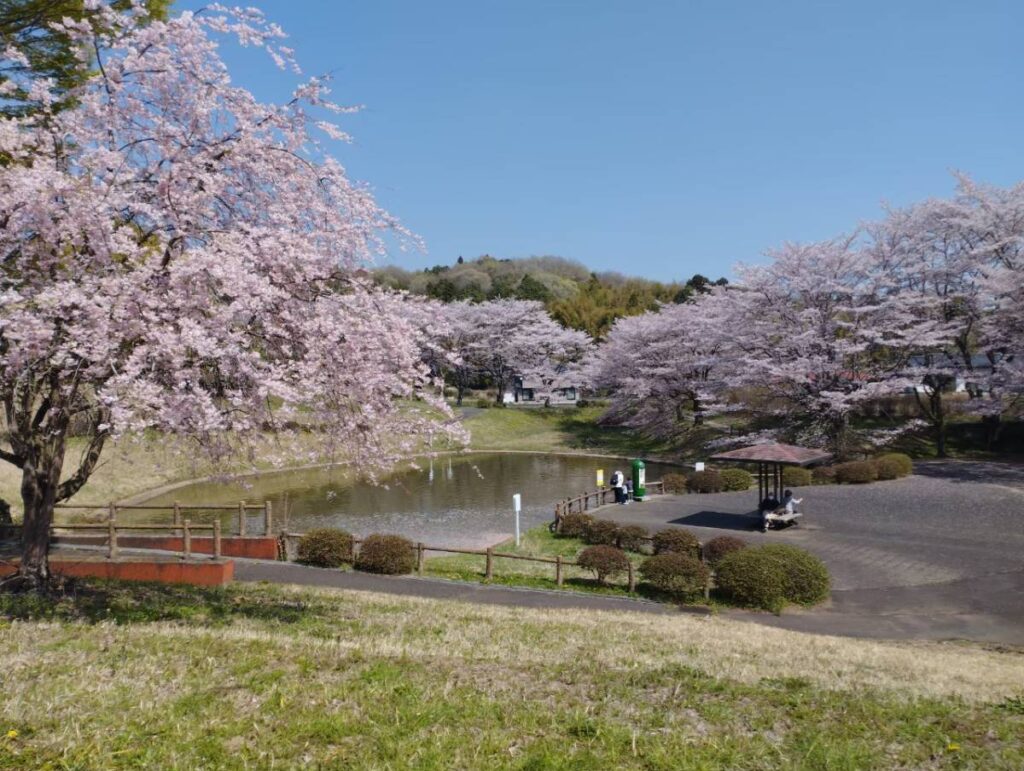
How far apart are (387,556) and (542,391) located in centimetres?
5818

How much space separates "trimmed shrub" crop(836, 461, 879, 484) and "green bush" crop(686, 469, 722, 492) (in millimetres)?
4881

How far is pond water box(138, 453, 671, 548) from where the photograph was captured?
→ 25828mm

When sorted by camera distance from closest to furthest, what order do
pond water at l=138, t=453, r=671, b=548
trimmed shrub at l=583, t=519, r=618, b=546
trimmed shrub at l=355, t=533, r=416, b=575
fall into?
trimmed shrub at l=355, t=533, r=416, b=575 < trimmed shrub at l=583, t=519, r=618, b=546 < pond water at l=138, t=453, r=671, b=548

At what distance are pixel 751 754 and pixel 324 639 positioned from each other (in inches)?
215

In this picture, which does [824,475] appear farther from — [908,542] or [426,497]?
[426,497]

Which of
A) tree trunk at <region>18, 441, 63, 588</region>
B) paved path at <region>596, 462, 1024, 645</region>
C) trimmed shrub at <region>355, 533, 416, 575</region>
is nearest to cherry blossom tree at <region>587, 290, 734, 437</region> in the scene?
paved path at <region>596, 462, 1024, 645</region>

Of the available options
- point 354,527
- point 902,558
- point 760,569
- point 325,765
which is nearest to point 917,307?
point 902,558

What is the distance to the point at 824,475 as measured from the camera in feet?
101

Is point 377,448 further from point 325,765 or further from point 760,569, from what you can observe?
point 760,569

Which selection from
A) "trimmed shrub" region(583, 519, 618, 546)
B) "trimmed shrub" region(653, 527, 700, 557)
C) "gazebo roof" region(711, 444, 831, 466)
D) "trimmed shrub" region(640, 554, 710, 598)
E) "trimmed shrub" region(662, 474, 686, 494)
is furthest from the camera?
"trimmed shrub" region(662, 474, 686, 494)

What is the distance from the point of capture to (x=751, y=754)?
539 cm

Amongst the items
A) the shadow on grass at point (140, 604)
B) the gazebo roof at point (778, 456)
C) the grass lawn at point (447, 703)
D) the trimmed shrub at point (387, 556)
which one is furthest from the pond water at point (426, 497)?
the grass lawn at point (447, 703)

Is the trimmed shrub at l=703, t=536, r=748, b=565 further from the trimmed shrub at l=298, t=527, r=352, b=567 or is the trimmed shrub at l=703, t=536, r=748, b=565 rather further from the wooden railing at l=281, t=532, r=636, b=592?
the trimmed shrub at l=298, t=527, r=352, b=567

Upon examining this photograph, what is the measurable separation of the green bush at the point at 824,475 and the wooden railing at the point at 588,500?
6.50 meters
